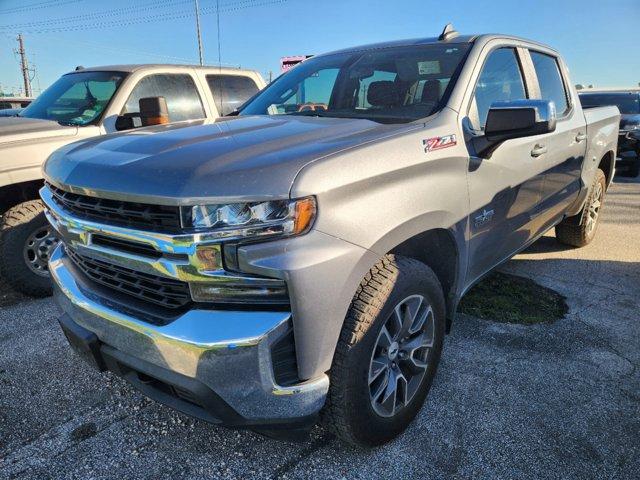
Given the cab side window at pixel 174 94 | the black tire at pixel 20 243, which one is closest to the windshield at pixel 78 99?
the cab side window at pixel 174 94

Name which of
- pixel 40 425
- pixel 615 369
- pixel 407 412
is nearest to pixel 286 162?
pixel 407 412

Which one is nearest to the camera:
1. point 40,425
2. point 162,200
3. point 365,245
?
point 162,200

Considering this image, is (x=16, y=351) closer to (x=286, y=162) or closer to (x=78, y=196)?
(x=78, y=196)

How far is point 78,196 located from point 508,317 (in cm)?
293

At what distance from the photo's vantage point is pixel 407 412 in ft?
7.59

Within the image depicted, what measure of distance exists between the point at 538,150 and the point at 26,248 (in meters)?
3.91

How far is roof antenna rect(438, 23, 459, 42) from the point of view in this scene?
3.09 metres

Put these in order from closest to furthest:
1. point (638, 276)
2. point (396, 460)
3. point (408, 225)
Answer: point (408, 225) → point (396, 460) → point (638, 276)

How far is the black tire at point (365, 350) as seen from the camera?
6.15 ft

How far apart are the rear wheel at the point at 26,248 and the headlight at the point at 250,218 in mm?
2703

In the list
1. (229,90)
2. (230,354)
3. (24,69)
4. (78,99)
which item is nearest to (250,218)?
(230,354)

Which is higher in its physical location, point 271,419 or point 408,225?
point 408,225

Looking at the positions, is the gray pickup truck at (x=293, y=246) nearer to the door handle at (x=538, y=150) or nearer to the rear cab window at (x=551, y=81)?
the door handle at (x=538, y=150)

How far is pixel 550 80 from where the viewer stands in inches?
155
